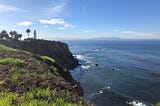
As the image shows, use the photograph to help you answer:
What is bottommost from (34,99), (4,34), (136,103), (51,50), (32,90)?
(136,103)

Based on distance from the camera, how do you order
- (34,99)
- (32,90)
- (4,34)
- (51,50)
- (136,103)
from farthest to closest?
(4,34), (51,50), (136,103), (32,90), (34,99)

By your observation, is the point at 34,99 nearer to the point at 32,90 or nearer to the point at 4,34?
the point at 32,90

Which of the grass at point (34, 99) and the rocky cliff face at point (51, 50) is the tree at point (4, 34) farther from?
the grass at point (34, 99)

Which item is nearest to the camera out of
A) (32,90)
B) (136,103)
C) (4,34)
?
(32,90)

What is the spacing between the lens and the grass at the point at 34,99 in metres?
11.6

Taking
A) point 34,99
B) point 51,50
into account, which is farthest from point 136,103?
point 51,50

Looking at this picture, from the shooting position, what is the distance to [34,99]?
12336 millimetres

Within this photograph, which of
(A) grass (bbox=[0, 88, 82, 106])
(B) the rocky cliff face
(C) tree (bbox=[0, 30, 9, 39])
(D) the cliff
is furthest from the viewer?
(C) tree (bbox=[0, 30, 9, 39])

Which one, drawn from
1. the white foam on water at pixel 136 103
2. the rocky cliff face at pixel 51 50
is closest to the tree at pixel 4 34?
the rocky cliff face at pixel 51 50

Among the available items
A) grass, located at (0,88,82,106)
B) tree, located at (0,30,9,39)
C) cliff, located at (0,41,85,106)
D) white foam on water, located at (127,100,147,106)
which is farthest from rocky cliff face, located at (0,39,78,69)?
grass, located at (0,88,82,106)

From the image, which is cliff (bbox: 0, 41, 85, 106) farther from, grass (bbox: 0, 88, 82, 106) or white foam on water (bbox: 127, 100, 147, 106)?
white foam on water (bbox: 127, 100, 147, 106)

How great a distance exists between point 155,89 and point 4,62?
41.3m

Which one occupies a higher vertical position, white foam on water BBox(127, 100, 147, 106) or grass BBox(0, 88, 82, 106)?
grass BBox(0, 88, 82, 106)

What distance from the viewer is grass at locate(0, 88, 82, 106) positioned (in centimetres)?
1159
